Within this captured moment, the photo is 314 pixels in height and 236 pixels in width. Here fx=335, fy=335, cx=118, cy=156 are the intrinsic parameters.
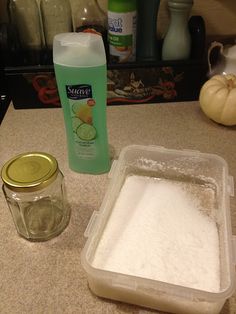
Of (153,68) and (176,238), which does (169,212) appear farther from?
(153,68)

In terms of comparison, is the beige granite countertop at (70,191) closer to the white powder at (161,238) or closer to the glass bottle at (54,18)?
the white powder at (161,238)

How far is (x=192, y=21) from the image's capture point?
0.77m

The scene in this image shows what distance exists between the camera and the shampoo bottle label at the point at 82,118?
1.71 ft

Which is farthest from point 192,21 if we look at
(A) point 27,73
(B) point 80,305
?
(B) point 80,305

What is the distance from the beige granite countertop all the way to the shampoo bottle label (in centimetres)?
5

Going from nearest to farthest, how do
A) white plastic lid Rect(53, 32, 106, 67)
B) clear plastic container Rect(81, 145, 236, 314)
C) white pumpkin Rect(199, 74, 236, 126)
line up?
clear plastic container Rect(81, 145, 236, 314)
white plastic lid Rect(53, 32, 106, 67)
white pumpkin Rect(199, 74, 236, 126)

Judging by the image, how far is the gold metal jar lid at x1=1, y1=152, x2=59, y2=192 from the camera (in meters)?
0.43

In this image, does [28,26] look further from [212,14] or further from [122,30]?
[212,14]

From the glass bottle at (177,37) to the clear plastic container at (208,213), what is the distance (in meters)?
0.29

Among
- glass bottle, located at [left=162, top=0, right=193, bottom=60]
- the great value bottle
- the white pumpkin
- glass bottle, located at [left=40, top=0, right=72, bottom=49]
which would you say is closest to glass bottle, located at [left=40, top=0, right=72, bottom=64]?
glass bottle, located at [left=40, top=0, right=72, bottom=49]

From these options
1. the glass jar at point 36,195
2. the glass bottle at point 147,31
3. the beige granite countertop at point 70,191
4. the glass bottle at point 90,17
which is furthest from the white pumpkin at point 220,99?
the glass jar at point 36,195

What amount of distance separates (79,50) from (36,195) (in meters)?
0.22

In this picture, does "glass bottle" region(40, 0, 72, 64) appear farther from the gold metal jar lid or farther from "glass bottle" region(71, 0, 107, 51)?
the gold metal jar lid

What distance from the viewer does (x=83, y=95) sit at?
1.72 ft
